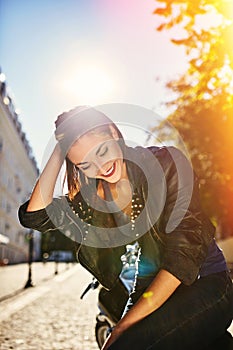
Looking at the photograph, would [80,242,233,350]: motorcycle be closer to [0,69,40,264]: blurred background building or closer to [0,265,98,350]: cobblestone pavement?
[0,265,98,350]: cobblestone pavement

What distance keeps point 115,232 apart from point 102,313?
3001mm

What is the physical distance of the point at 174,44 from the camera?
33.7ft

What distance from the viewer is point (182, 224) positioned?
1.88 m

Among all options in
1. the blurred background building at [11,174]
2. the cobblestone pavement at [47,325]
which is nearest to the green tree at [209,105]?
the cobblestone pavement at [47,325]

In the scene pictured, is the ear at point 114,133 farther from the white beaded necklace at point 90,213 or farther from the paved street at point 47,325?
the paved street at point 47,325

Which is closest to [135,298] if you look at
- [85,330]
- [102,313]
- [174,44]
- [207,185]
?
[102,313]

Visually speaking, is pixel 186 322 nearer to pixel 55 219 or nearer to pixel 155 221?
pixel 155 221

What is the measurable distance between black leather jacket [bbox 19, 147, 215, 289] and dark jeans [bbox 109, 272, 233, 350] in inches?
3.4

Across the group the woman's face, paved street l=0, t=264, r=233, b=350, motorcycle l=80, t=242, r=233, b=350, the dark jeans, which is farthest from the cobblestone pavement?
the dark jeans

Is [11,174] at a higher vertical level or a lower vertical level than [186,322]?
lower

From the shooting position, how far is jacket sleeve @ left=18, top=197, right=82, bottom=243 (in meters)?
2.28

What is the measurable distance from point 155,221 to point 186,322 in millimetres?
391

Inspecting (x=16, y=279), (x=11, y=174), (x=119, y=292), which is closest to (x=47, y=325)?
(x=119, y=292)

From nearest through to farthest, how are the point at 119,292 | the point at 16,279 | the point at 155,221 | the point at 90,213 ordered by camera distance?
the point at 155,221 → the point at 90,213 → the point at 119,292 → the point at 16,279
